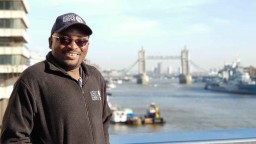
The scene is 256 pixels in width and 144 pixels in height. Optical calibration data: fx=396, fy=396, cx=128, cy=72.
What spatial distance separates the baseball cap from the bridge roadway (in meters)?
1.15

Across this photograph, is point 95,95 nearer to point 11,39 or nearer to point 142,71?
point 11,39

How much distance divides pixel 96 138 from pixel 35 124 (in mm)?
226

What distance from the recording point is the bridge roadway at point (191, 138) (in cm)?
241

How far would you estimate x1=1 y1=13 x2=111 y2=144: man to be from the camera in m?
1.26

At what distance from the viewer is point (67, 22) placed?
1345mm

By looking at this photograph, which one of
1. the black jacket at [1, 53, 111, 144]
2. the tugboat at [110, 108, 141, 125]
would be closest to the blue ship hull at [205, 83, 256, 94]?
the tugboat at [110, 108, 141, 125]

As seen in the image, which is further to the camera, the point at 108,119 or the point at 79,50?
the point at 108,119

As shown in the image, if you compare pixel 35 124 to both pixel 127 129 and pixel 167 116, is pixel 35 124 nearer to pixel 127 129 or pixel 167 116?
pixel 127 129

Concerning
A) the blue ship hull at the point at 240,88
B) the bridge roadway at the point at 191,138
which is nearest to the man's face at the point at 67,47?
the bridge roadway at the point at 191,138

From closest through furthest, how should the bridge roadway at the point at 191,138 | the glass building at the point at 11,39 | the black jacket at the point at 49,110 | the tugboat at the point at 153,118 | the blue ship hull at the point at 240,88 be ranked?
1. the black jacket at the point at 49,110
2. the bridge roadway at the point at 191,138
3. the glass building at the point at 11,39
4. the tugboat at the point at 153,118
5. the blue ship hull at the point at 240,88

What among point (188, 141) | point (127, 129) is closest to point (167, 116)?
point (127, 129)

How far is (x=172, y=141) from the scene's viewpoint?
243 cm

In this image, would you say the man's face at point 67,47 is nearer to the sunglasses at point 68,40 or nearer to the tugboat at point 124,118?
the sunglasses at point 68,40

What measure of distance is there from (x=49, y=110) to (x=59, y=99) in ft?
0.16
